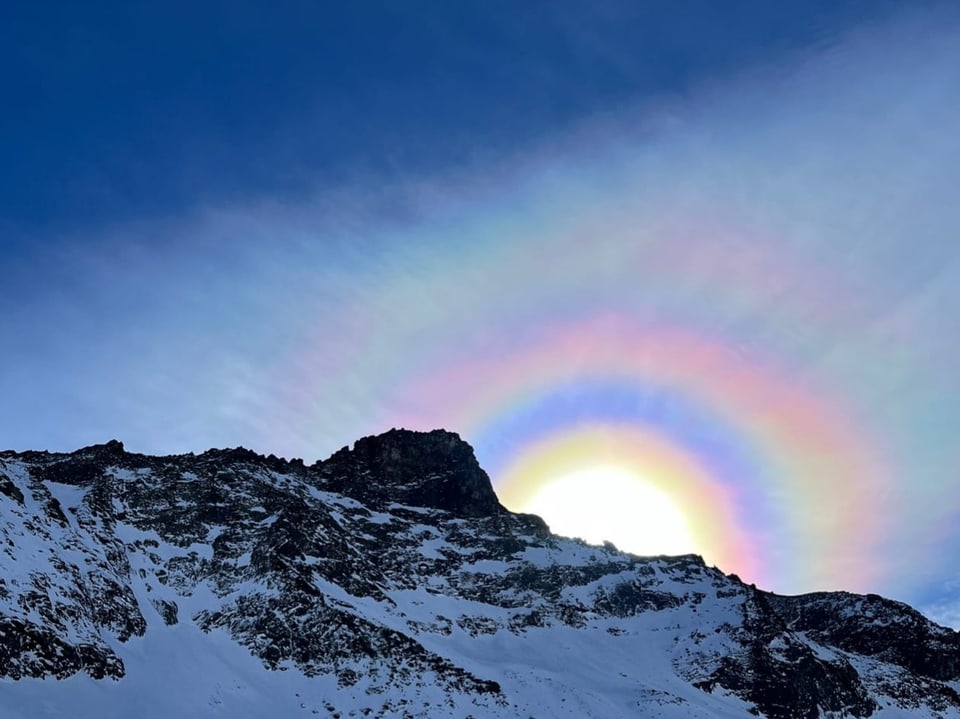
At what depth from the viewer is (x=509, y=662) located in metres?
79.4

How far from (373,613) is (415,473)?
168ft

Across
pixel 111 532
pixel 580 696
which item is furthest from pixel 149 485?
pixel 580 696

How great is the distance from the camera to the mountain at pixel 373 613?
2349 inches

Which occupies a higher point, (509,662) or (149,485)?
(149,485)

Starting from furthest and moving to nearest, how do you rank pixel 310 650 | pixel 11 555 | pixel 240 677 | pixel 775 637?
pixel 775 637 < pixel 310 650 < pixel 240 677 < pixel 11 555

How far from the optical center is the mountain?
59656 mm

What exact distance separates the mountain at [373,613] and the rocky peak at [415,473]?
1.43 feet

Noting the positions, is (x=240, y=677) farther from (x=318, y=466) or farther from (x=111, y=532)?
(x=318, y=466)

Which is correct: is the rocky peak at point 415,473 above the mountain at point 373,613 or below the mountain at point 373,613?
above

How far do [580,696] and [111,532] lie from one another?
45.9 m

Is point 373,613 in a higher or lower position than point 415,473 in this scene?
lower

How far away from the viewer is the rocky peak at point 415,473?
401 ft

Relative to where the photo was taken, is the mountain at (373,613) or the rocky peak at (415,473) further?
the rocky peak at (415,473)

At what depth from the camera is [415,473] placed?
129 m
